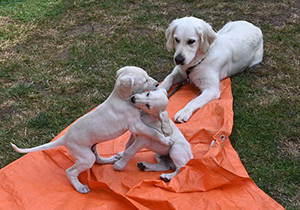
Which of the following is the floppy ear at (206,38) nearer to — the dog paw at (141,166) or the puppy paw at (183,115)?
the puppy paw at (183,115)

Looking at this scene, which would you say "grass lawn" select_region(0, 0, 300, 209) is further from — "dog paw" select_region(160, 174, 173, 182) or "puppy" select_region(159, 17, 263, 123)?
"dog paw" select_region(160, 174, 173, 182)

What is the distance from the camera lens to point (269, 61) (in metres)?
5.25

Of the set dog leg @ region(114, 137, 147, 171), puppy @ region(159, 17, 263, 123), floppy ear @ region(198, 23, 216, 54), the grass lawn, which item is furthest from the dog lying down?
floppy ear @ region(198, 23, 216, 54)

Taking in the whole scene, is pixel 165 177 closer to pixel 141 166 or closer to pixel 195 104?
pixel 141 166

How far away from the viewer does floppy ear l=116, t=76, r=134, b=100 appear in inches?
103

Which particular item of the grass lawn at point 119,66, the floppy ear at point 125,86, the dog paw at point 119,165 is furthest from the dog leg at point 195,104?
the floppy ear at point 125,86

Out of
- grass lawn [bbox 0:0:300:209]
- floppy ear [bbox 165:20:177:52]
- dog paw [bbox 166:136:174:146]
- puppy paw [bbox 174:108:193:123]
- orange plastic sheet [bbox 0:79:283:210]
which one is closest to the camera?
orange plastic sheet [bbox 0:79:283:210]

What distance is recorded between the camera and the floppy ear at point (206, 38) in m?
4.21

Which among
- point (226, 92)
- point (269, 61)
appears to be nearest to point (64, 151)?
point (226, 92)

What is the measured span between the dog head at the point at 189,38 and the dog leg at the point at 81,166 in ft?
6.15

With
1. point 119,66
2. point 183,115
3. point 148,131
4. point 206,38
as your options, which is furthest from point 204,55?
point 148,131

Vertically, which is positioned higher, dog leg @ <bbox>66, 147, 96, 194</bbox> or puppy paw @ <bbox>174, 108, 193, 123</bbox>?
dog leg @ <bbox>66, 147, 96, 194</bbox>

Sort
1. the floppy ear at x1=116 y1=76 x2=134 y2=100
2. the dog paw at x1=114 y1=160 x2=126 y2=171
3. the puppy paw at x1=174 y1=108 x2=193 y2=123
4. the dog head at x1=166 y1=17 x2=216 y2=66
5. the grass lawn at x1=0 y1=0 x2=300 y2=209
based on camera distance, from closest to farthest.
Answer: the floppy ear at x1=116 y1=76 x2=134 y2=100, the dog paw at x1=114 y1=160 x2=126 y2=171, the grass lawn at x1=0 y1=0 x2=300 y2=209, the puppy paw at x1=174 y1=108 x2=193 y2=123, the dog head at x1=166 y1=17 x2=216 y2=66

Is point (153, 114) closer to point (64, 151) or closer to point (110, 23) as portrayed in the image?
point (64, 151)
